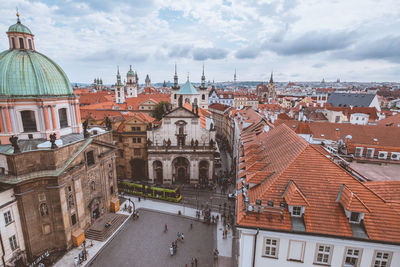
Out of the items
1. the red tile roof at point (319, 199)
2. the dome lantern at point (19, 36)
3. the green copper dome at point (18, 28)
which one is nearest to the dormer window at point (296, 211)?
the red tile roof at point (319, 199)

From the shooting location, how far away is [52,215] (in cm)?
2359

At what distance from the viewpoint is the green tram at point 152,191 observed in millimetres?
35688

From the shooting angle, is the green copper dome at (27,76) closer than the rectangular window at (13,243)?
No

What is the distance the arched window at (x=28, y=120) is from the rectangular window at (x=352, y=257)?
1241 inches

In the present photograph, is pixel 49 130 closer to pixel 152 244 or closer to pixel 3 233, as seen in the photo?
pixel 3 233

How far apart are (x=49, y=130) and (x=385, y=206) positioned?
32.0m

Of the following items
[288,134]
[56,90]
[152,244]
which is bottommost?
[152,244]

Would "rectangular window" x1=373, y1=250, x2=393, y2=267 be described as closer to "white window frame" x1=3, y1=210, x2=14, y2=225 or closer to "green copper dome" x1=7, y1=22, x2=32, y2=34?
"white window frame" x1=3, y1=210, x2=14, y2=225

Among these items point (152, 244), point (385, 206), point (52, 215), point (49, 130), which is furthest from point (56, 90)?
point (385, 206)

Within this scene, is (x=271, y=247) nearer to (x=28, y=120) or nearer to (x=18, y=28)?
(x=28, y=120)

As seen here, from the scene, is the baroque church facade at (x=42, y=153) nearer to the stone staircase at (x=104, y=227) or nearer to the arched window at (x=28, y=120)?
the arched window at (x=28, y=120)

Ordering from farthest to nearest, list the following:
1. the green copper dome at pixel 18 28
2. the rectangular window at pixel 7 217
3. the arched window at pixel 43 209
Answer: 1. the green copper dome at pixel 18 28
2. the arched window at pixel 43 209
3. the rectangular window at pixel 7 217

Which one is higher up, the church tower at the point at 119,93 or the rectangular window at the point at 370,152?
the church tower at the point at 119,93

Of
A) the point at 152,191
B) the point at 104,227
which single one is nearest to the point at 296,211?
the point at 104,227
